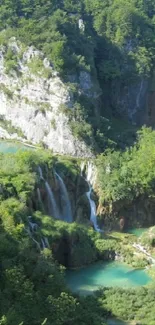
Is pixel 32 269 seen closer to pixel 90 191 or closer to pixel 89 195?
pixel 89 195

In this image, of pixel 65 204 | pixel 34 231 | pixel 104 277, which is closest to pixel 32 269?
pixel 34 231

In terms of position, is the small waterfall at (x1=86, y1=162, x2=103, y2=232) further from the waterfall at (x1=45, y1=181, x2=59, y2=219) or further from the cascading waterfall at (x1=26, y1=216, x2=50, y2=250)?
the cascading waterfall at (x1=26, y1=216, x2=50, y2=250)

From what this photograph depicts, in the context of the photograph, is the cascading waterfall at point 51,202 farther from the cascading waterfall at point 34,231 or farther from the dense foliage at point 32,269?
the cascading waterfall at point 34,231

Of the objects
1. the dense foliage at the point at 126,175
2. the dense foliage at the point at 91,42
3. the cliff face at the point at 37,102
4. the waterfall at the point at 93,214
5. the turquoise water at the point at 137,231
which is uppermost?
the dense foliage at the point at 91,42

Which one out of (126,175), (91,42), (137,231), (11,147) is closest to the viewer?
(137,231)

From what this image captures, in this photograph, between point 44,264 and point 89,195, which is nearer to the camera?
point 44,264

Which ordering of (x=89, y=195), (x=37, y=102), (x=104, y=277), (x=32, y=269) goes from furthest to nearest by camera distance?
(x=37, y=102) < (x=89, y=195) < (x=104, y=277) < (x=32, y=269)

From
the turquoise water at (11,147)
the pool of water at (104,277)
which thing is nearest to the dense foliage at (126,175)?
the pool of water at (104,277)
